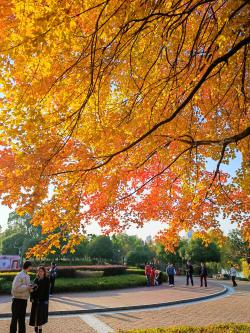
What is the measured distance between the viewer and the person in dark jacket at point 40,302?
702 centimetres

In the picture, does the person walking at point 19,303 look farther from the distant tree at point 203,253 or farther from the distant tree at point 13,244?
the distant tree at point 13,244

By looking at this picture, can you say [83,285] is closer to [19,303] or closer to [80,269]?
[80,269]

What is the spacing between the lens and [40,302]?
7.18m

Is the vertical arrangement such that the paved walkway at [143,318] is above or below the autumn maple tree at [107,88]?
below

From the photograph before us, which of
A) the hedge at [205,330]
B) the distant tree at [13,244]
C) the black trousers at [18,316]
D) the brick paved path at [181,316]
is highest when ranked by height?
the distant tree at [13,244]

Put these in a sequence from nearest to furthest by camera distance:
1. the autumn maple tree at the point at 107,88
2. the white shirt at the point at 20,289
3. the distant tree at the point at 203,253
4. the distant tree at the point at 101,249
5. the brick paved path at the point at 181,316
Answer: the autumn maple tree at the point at 107,88
the white shirt at the point at 20,289
the brick paved path at the point at 181,316
the distant tree at the point at 203,253
the distant tree at the point at 101,249

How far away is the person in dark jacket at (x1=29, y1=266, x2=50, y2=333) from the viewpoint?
277 inches

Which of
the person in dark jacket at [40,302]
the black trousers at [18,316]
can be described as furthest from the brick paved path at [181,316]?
the black trousers at [18,316]

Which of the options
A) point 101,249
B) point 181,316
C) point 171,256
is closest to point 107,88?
point 181,316

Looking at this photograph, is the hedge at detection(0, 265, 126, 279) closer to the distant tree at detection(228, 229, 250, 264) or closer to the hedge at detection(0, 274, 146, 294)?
the hedge at detection(0, 274, 146, 294)

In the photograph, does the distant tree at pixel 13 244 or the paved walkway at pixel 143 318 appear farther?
the distant tree at pixel 13 244

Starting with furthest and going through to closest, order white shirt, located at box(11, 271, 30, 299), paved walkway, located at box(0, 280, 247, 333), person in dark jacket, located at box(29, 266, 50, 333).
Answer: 1. paved walkway, located at box(0, 280, 247, 333)
2. person in dark jacket, located at box(29, 266, 50, 333)
3. white shirt, located at box(11, 271, 30, 299)

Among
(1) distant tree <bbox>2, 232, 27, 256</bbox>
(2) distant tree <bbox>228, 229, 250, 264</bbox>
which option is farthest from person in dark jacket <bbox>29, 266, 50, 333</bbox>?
(1) distant tree <bbox>2, 232, 27, 256</bbox>

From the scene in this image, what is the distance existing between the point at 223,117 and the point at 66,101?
427 cm
